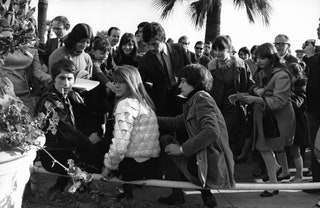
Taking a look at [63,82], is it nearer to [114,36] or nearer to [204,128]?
[204,128]

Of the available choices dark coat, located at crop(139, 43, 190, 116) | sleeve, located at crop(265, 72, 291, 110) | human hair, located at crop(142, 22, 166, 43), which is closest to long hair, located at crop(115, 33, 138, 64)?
dark coat, located at crop(139, 43, 190, 116)

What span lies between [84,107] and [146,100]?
1.01 metres

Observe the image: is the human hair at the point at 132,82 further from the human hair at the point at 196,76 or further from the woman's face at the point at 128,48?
the woman's face at the point at 128,48

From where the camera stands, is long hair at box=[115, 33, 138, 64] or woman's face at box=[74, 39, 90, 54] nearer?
woman's face at box=[74, 39, 90, 54]

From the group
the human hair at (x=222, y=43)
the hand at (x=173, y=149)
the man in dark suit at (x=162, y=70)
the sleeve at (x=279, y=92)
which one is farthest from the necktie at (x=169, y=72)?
the hand at (x=173, y=149)

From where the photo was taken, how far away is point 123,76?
14.0ft

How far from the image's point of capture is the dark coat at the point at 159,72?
5.23m

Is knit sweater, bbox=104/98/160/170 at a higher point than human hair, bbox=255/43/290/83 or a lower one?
lower

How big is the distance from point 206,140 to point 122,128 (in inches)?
29.3

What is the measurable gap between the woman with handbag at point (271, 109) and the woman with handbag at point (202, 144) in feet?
2.70

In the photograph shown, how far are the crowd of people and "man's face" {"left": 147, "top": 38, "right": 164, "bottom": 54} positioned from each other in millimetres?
16

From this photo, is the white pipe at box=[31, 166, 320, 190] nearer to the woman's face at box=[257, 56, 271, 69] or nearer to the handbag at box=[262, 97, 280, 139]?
the handbag at box=[262, 97, 280, 139]

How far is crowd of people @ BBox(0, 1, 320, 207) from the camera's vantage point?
4.15 m

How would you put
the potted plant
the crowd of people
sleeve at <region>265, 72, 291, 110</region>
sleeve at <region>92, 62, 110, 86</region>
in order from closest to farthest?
the potted plant → the crowd of people → sleeve at <region>265, 72, 291, 110</region> → sleeve at <region>92, 62, 110, 86</region>
